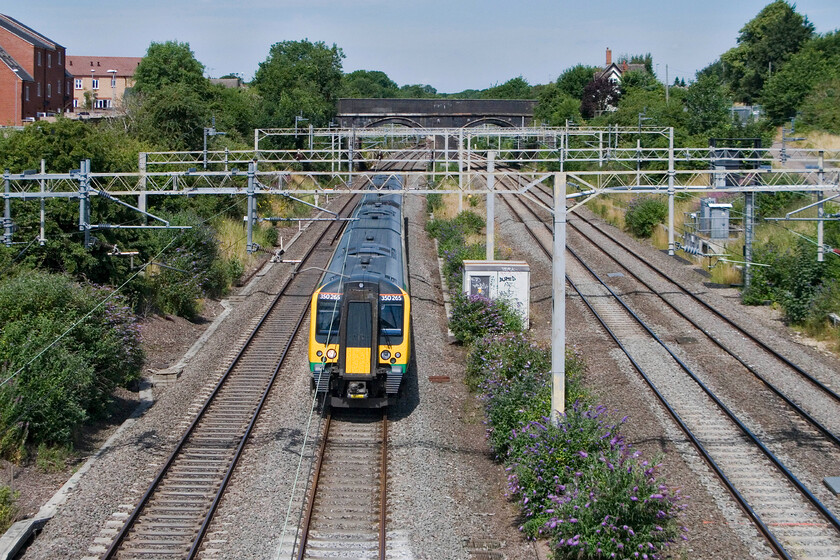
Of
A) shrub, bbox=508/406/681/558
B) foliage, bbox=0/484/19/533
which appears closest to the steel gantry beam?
shrub, bbox=508/406/681/558

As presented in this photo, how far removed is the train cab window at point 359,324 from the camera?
14.9 meters

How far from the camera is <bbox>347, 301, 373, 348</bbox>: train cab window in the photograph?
48.8 feet

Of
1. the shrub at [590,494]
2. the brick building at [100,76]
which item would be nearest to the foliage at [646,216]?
the shrub at [590,494]

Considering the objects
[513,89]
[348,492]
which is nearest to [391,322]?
[348,492]

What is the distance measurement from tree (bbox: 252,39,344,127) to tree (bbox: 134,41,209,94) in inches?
244

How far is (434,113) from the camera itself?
82875mm

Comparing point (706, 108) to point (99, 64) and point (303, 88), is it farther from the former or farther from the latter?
point (99, 64)

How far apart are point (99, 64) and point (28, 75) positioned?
125 feet

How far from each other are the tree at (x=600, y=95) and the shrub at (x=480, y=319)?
60.4 m

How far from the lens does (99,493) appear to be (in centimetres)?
1213

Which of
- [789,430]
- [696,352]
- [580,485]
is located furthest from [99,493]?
[696,352]

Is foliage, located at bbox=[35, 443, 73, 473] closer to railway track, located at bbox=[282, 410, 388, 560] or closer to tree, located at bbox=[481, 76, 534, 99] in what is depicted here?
railway track, located at bbox=[282, 410, 388, 560]

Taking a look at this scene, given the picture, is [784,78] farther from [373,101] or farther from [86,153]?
[86,153]

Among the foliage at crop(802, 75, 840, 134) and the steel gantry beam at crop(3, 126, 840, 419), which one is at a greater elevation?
the foliage at crop(802, 75, 840, 134)
